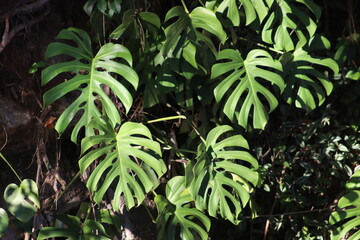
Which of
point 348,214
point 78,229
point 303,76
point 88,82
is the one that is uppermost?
point 88,82

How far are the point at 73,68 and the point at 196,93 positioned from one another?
60cm

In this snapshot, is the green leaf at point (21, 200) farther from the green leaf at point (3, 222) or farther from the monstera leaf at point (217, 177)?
the monstera leaf at point (217, 177)

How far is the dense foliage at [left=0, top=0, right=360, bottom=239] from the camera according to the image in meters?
1.98

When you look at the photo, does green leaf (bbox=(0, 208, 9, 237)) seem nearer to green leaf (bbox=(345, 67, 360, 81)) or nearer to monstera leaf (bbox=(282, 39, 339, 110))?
monstera leaf (bbox=(282, 39, 339, 110))

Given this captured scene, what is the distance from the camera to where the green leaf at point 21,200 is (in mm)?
1969

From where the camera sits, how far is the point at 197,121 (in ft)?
8.50

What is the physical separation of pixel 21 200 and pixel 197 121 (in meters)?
0.92

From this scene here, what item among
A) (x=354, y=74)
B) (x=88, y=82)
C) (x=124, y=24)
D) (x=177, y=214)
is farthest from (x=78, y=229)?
(x=354, y=74)

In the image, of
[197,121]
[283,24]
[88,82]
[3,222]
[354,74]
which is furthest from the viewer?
[354,74]

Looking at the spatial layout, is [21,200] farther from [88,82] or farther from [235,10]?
[235,10]

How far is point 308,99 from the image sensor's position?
7.32 feet

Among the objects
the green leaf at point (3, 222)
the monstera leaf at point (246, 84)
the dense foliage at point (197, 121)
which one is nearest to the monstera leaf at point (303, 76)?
the dense foliage at point (197, 121)

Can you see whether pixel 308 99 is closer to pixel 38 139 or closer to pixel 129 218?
pixel 129 218

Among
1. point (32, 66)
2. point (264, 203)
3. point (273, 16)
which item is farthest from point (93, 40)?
point (264, 203)
